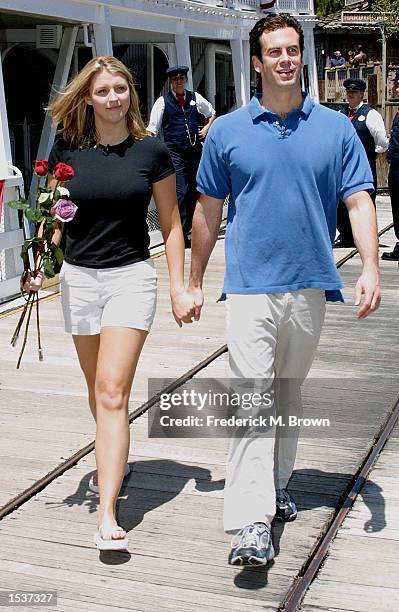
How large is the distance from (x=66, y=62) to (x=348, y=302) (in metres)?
5.05

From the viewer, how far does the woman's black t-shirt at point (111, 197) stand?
4.47 meters

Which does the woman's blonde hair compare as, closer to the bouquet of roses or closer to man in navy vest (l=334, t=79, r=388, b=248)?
the bouquet of roses

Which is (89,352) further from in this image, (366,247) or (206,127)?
(206,127)

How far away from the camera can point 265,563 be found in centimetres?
402

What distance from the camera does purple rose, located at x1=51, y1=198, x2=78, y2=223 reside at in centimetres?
438

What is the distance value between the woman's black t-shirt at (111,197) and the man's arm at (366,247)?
87cm

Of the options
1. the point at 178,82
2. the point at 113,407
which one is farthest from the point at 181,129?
the point at 113,407

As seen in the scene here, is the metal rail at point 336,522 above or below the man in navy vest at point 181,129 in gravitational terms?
below

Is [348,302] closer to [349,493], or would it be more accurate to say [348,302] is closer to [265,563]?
[349,493]

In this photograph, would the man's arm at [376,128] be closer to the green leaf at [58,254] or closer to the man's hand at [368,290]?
the green leaf at [58,254]

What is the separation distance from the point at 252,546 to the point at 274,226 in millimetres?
1222

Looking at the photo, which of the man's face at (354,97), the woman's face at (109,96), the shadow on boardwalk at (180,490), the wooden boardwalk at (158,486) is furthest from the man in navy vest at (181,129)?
the woman's face at (109,96)

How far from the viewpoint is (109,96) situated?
4.46 metres

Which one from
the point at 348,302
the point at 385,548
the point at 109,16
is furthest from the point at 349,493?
the point at 109,16
